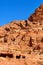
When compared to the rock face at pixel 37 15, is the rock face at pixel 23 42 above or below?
below

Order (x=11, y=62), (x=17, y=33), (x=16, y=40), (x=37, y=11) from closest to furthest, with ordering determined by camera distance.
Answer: (x=11, y=62) → (x=16, y=40) → (x=17, y=33) → (x=37, y=11)

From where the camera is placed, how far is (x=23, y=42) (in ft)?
249

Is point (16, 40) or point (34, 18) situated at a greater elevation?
point (34, 18)

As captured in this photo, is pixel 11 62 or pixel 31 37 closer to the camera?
pixel 11 62

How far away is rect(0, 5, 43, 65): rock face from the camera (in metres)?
49.4

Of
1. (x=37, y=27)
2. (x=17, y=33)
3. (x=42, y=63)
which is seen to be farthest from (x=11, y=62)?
(x=37, y=27)

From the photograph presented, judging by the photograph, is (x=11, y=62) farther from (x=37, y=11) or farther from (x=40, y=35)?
(x=37, y=11)

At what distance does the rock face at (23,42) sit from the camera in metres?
49.4

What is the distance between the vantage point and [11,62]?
153ft

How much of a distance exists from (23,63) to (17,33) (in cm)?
3748

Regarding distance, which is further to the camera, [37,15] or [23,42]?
[37,15]

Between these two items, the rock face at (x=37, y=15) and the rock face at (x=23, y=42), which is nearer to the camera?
the rock face at (x=23, y=42)

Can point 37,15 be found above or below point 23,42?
above

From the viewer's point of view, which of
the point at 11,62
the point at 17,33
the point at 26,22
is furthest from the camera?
the point at 26,22
